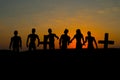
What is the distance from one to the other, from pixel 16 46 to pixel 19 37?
88 cm

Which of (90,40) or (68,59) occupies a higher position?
(90,40)

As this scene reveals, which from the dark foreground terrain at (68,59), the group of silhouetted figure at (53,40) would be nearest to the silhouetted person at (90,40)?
the group of silhouetted figure at (53,40)

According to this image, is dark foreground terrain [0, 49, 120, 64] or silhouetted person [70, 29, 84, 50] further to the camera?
silhouetted person [70, 29, 84, 50]

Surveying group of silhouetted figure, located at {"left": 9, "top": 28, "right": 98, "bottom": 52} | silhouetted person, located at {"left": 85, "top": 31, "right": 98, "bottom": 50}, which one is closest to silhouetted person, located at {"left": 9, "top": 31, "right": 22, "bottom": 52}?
group of silhouetted figure, located at {"left": 9, "top": 28, "right": 98, "bottom": 52}

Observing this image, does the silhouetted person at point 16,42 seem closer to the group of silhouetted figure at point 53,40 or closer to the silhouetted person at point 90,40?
the group of silhouetted figure at point 53,40

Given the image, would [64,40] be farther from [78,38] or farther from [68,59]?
[68,59]

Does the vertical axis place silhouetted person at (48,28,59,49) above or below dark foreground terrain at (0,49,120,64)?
above

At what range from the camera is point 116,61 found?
59.6 feet

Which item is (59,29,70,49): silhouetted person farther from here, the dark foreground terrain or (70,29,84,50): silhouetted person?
the dark foreground terrain

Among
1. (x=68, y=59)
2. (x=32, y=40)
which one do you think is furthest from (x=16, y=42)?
(x=68, y=59)

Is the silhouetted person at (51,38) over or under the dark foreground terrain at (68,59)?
over

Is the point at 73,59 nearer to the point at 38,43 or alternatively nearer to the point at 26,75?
the point at 26,75

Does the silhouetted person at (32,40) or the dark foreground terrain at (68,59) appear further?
the silhouetted person at (32,40)

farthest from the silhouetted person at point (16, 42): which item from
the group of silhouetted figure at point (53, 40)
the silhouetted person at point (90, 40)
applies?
the silhouetted person at point (90, 40)
